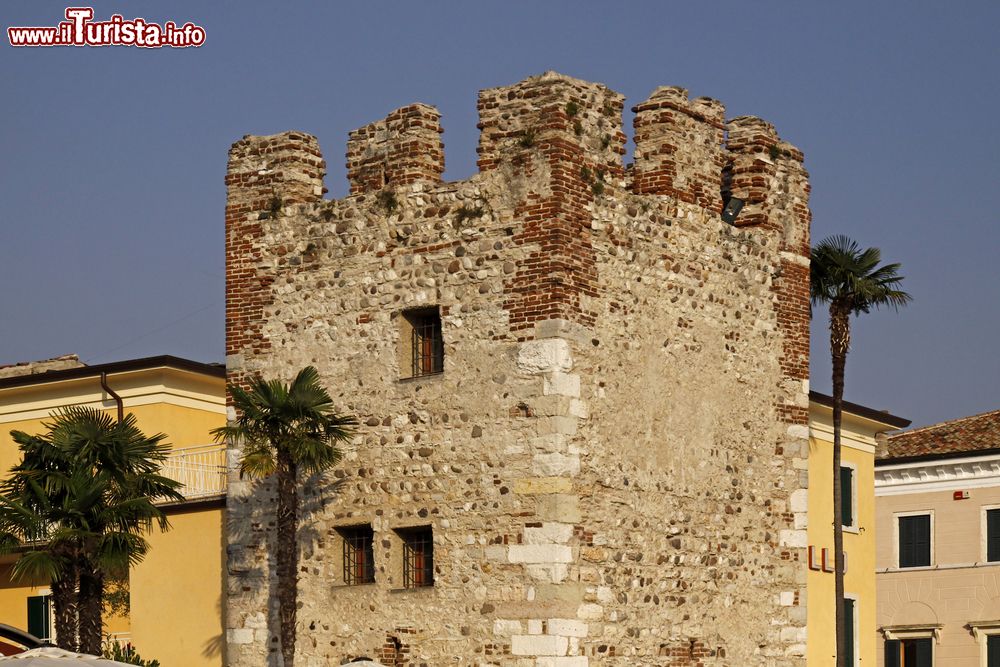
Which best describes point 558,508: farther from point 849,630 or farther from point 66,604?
point 849,630

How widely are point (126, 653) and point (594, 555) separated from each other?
8595 mm

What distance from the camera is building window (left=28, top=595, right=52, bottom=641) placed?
113 feet

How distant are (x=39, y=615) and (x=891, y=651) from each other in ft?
76.7

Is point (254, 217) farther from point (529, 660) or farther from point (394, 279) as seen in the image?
point (529, 660)

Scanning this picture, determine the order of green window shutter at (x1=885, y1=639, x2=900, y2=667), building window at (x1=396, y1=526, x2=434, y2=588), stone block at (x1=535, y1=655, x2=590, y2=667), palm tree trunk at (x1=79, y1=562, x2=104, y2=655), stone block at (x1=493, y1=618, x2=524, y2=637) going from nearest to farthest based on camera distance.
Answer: stone block at (x1=535, y1=655, x2=590, y2=667) < stone block at (x1=493, y1=618, x2=524, y2=637) < palm tree trunk at (x1=79, y1=562, x2=104, y2=655) < building window at (x1=396, y1=526, x2=434, y2=588) < green window shutter at (x1=885, y1=639, x2=900, y2=667)

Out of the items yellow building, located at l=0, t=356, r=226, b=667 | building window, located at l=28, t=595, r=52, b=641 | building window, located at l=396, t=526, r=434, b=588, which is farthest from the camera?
building window, located at l=28, t=595, r=52, b=641

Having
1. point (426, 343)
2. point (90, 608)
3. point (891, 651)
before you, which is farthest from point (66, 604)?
point (891, 651)

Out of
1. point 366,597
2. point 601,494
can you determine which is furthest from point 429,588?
point 601,494

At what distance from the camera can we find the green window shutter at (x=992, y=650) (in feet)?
153

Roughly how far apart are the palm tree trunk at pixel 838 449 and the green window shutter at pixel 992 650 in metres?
6.56

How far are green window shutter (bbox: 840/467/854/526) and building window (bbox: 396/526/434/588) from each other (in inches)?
740

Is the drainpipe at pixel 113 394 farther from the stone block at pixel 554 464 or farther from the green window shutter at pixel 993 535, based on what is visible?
the green window shutter at pixel 993 535

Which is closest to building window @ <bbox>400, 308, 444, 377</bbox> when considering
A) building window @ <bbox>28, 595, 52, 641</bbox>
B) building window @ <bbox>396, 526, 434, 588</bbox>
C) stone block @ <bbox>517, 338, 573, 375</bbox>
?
stone block @ <bbox>517, 338, 573, 375</bbox>

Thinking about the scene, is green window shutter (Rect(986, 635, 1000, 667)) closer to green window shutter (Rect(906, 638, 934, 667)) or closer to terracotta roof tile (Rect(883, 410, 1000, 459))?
green window shutter (Rect(906, 638, 934, 667))
